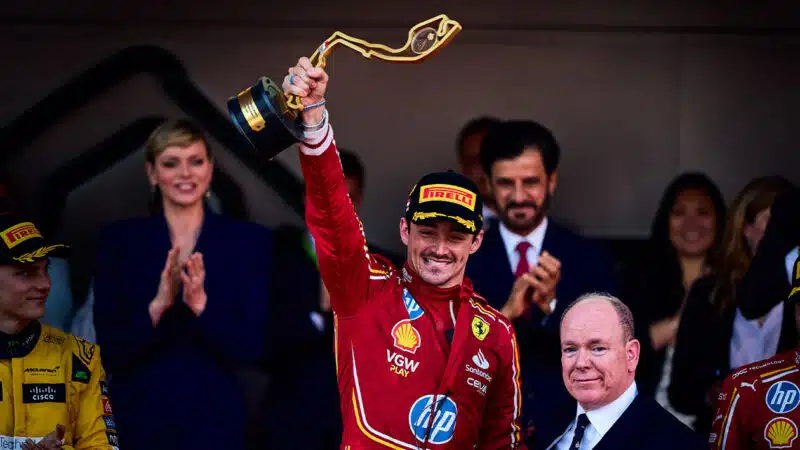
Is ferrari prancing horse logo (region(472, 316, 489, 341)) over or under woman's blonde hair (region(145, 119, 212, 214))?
under

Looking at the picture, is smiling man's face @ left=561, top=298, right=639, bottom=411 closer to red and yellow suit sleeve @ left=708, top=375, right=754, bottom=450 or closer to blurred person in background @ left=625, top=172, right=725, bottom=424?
red and yellow suit sleeve @ left=708, top=375, right=754, bottom=450

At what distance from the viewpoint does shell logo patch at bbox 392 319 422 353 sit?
11.9 ft

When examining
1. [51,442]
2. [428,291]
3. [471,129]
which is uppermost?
[471,129]

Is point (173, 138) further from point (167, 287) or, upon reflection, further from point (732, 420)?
point (732, 420)

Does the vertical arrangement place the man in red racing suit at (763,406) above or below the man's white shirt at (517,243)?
below

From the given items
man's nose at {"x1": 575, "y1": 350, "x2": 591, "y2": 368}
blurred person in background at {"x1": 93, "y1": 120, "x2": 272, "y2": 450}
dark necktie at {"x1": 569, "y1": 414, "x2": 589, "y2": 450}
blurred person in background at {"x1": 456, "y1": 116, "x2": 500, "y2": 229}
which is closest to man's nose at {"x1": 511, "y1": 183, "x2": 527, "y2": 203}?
blurred person in background at {"x1": 456, "y1": 116, "x2": 500, "y2": 229}

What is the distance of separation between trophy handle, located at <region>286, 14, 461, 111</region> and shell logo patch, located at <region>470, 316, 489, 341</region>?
0.76m

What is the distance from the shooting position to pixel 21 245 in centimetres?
423

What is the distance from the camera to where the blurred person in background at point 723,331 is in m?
4.86

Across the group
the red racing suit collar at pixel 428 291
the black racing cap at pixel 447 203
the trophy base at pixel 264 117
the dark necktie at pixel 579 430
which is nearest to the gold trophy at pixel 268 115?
the trophy base at pixel 264 117

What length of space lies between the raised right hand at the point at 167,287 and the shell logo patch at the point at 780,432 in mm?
Result: 1904

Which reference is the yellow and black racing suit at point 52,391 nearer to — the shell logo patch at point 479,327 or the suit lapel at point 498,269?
the shell logo patch at point 479,327

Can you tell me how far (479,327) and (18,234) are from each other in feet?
4.89

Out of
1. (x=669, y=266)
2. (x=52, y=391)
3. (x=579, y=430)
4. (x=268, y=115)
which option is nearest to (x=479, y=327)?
(x=579, y=430)
